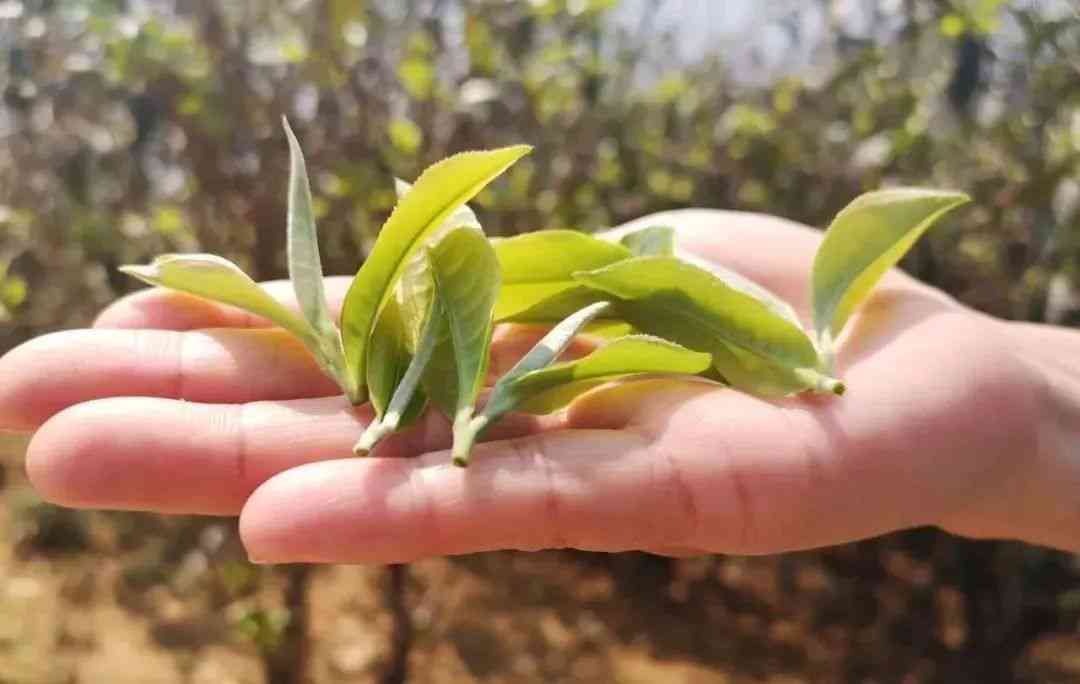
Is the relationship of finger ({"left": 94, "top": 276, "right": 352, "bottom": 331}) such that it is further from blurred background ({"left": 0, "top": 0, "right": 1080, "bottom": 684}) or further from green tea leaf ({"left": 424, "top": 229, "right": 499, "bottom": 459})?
→ blurred background ({"left": 0, "top": 0, "right": 1080, "bottom": 684})

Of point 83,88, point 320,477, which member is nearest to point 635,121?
point 83,88

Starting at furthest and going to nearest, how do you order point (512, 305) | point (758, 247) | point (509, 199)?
point (509, 199)
point (758, 247)
point (512, 305)

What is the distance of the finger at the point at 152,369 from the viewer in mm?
759

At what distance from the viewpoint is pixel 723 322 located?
0.82m

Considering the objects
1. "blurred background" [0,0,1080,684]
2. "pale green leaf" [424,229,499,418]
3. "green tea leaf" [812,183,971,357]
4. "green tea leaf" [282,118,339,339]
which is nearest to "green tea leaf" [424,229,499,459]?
"pale green leaf" [424,229,499,418]

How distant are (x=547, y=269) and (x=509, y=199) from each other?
0.53m

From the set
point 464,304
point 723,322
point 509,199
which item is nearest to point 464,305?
point 464,304

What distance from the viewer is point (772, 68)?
5.32 feet

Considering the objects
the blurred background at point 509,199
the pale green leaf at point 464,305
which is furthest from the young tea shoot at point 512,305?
the blurred background at point 509,199

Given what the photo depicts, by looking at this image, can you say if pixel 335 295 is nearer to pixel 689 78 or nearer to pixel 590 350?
pixel 590 350

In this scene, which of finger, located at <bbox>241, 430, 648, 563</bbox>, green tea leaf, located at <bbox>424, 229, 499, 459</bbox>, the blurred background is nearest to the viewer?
finger, located at <bbox>241, 430, 648, 563</bbox>

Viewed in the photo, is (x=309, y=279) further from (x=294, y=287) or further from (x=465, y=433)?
(x=465, y=433)

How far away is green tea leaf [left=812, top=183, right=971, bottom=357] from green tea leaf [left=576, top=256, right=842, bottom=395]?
0.29 feet

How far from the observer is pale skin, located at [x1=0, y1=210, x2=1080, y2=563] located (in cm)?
66
